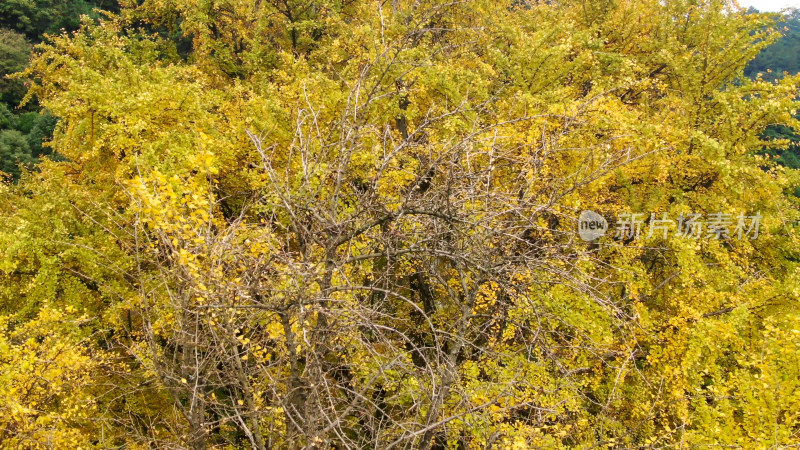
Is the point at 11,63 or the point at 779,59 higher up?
the point at 779,59

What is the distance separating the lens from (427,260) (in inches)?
199

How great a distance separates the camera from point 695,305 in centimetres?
889

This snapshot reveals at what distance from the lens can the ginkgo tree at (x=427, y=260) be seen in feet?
16.1

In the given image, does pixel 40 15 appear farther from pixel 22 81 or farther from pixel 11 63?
pixel 22 81

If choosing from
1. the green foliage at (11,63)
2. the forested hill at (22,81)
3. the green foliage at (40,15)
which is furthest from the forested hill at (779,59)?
the green foliage at (11,63)

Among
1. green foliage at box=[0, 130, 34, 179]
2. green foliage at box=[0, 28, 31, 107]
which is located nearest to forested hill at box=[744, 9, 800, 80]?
green foliage at box=[0, 130, 34, 179]

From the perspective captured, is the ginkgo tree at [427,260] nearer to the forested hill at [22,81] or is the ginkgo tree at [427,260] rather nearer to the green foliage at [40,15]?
the forested hill at [22,81]

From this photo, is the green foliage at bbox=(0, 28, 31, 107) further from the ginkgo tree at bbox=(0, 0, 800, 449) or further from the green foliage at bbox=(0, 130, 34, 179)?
the ginkgo tree at bbox=(0, 0, 800, 449)

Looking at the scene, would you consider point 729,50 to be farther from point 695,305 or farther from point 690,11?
point 695,305

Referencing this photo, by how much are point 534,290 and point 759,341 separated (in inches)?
201

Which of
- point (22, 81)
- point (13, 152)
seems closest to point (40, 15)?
point (22, 81)

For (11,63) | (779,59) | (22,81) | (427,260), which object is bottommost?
(427,260)

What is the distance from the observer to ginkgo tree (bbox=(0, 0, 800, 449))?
492cm

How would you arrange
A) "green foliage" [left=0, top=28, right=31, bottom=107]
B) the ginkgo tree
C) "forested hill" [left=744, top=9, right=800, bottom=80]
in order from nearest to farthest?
the ginkgo tree → "green foliage" [left=0, top=28, right=31, bottom=107] → "forested hill" [left=744, top=9, right=800, bottom=80]
